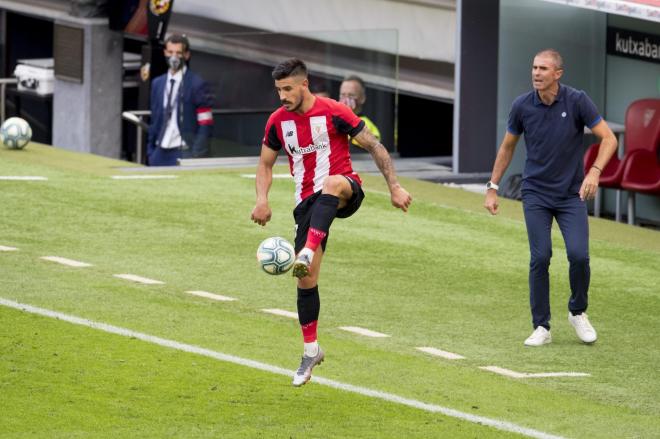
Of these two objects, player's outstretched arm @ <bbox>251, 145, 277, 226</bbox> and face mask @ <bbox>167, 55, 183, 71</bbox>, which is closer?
player's outstretched arm @ <bbox>251, 145, 277, 226</bbox>

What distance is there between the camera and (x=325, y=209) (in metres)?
10.3

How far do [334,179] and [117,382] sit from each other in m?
1.88

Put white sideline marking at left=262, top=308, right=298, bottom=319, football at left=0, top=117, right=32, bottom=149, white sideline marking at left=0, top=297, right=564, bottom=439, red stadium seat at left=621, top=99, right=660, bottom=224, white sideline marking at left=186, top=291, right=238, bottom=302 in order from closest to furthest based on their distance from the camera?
white sideline marking at left=0, top=297, right=564, bottom=439, white sideline marking at left=262, top=308, right=298, bottom=319, white sideline marking at left=186, top=291, right=238, bottom=302, red stadium seat at left=621, top=99, right=660, bottom=224, football at left=0, top=117, right=32, bottom=149

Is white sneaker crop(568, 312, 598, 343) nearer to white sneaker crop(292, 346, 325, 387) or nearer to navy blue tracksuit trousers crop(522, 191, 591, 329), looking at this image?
navy blue tracksuit trousers crop(522, 191, 591, 329)

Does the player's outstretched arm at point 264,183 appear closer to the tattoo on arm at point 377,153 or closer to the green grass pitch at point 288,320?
the tattoo on arm at point 377,153

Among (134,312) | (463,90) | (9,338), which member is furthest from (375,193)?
(9,338)

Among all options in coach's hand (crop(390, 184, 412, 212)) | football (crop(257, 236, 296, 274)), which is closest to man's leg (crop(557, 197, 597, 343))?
coach's hand (crop(390, 184, 412, 212))

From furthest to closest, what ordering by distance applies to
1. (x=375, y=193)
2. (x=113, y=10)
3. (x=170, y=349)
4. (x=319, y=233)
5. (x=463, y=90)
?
(x=113, y=10) < (x=463, y=90) < (x=375, y=193) < (x=170, y=349) < (x=319, y=233)

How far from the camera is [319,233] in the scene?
10.2 m

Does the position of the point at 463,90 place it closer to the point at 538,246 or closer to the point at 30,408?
the point at 538,246

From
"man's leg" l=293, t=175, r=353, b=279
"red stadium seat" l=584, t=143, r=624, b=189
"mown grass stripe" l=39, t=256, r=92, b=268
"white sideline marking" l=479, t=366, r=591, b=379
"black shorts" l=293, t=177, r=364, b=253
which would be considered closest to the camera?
"man's leg" l=293, t=175, r=353, b=279

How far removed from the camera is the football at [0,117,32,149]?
72.0 ft

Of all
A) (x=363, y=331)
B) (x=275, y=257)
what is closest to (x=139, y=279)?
(x=363, y=331)

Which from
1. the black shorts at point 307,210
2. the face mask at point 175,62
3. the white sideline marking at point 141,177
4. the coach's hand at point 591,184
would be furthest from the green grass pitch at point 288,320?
the face mask at point 175,62
